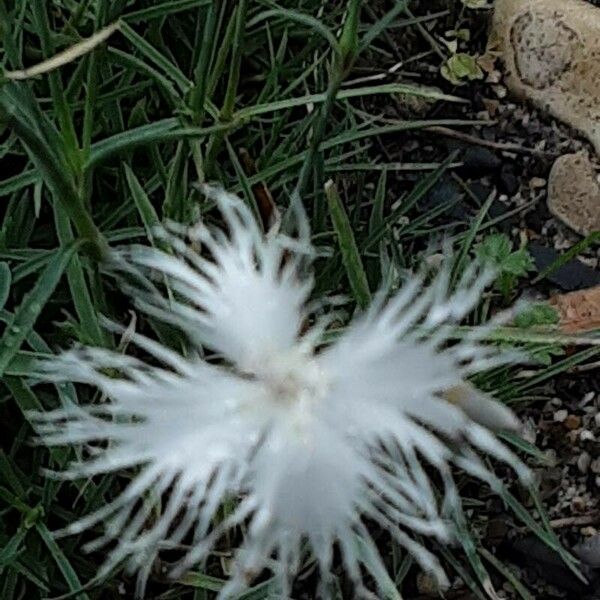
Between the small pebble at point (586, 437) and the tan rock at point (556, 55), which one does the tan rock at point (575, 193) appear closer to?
the tan rock at point (556, 55)

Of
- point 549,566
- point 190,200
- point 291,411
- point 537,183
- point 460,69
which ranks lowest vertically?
point 291,411

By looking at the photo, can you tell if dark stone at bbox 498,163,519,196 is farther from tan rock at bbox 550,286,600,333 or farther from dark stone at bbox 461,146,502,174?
tan rock at bbox 550,286,600,333

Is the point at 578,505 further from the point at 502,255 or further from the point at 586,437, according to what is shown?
the point at 502,255

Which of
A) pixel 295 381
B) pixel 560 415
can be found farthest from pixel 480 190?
pixel 295 381

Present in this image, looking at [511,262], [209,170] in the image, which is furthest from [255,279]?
[511,262]

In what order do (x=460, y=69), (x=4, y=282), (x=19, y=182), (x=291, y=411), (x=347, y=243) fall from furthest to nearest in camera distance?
(x=460, y=69), (x=19, y=182), (x=4, y=282), (x=347, y=243), (x=291, y=411)

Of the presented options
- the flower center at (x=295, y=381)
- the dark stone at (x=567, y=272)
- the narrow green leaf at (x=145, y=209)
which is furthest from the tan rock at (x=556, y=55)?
the flower center at (x=295, y=381)
